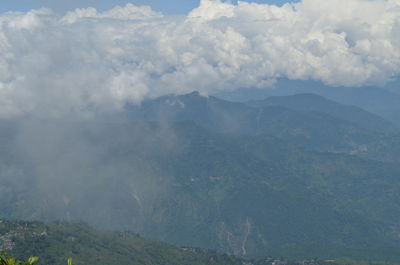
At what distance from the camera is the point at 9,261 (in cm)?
4244

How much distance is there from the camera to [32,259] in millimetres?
42844

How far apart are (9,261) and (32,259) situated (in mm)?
1824
